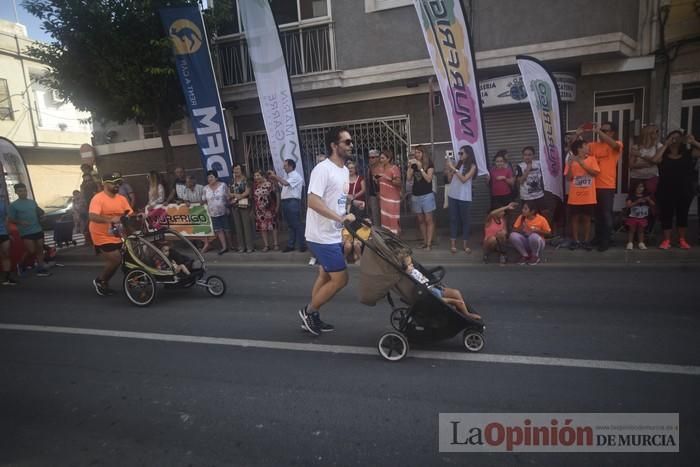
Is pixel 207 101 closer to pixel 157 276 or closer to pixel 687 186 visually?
pixel 157 276

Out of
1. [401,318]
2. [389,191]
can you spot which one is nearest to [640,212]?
[389,191]

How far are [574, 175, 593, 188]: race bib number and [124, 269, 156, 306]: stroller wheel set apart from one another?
7179 millimetres

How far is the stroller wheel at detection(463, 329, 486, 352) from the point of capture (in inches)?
168

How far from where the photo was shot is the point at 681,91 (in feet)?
32.9

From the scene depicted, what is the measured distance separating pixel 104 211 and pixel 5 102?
23.4m

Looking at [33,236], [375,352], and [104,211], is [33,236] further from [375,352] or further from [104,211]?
[375,352]

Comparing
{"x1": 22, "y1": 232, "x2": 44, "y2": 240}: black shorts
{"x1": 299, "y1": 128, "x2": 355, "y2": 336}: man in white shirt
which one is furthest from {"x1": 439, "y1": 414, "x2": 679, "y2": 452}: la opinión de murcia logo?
{"x1": 22, "y1": 232, "x2": 44, "y2": 240}: black shorts

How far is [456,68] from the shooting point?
8516 millimetres

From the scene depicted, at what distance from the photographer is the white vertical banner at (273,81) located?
988 centimetres

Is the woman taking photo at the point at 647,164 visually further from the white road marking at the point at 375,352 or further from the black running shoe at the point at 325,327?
the black running shoe at the point at 325,327

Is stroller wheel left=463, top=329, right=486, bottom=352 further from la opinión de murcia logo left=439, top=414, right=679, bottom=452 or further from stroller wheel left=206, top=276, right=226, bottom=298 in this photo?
stroller wheel left=206, top=276, right=226, bottom=298

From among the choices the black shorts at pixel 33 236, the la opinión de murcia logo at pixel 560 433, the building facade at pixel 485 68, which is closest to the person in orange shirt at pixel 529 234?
the building facade at pixel 485 68

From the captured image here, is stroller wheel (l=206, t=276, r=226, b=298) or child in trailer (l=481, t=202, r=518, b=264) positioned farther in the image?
child in trailer (l=481, t=202, r=518, b=264)

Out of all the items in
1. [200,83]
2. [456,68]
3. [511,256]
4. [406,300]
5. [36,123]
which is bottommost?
[511,256]
